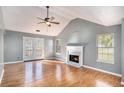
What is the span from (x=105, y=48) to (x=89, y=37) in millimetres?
1109

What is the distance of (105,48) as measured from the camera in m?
4.54

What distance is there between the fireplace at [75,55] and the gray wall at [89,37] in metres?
0.30

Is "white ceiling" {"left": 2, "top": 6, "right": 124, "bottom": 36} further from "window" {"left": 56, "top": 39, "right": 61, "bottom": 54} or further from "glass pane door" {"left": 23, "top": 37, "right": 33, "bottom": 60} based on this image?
"window" {"left": 56, "top": 39, "right": 61, "bottom": 54}

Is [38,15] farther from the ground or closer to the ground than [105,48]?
farther from the ground

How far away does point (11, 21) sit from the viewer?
17.5 ft

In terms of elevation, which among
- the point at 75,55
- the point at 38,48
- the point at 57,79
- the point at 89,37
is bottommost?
the point at 57,79

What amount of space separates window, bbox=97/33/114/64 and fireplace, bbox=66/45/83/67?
114 cm

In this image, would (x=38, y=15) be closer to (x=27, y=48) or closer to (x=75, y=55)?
(x=27, y=48)

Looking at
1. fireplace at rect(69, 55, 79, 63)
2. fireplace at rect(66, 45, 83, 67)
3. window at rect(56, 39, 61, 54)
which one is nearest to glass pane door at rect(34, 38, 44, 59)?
window at rect(56, 39, 61, 54)

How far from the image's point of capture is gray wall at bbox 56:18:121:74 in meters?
4.05

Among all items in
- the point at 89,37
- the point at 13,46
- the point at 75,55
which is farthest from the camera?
the point at 13,46

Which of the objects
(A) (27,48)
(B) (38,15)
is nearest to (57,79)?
(B) (38,15)
